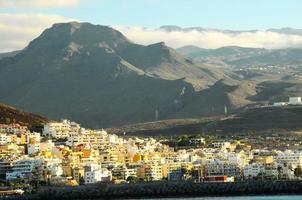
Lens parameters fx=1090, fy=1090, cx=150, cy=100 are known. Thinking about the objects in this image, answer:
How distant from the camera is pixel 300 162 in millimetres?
113438

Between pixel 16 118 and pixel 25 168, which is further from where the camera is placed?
pixel 16 118

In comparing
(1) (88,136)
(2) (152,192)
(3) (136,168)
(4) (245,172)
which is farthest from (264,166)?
(1) (88,136)

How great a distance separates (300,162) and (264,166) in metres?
7.48

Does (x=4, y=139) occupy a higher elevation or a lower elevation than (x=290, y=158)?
higher

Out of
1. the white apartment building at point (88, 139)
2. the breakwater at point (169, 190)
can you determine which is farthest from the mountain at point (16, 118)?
the breakwater at point (169, 190)

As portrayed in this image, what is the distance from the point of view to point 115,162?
114125mm

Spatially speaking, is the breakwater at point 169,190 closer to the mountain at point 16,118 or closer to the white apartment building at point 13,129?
the white apartment building at point 13,129

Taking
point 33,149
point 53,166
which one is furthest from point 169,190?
point 33,149

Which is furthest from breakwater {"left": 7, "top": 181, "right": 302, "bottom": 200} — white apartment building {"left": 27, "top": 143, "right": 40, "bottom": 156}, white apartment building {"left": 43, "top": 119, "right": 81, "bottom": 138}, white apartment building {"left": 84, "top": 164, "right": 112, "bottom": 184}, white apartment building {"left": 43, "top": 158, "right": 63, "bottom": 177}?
white apartment building {"left": 43, "top": 119, "right": 81, "bottom": 138}

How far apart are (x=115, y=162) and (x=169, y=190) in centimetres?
2495

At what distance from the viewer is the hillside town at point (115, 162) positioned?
103 metres

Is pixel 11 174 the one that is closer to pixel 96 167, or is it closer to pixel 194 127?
pixel 96 167

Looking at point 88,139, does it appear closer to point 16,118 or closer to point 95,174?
point 16,118

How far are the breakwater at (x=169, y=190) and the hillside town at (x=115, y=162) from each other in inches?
276
